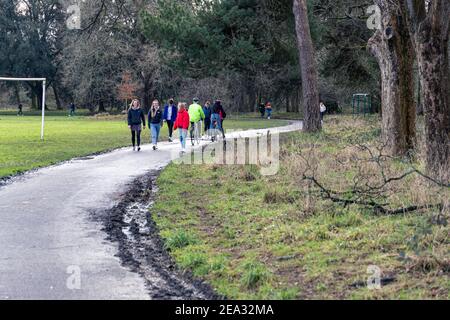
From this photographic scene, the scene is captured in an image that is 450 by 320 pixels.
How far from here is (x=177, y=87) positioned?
69562 mm

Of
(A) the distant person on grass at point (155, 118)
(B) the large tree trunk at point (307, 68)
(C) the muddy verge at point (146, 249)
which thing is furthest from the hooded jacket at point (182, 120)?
(C) the muddy verge at point (146, 249)

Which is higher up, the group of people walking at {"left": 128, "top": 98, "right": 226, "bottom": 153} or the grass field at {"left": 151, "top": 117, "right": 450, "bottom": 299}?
the group of people walking at {"left": 128, "top": 98, "right": 226, "bottom": 153}

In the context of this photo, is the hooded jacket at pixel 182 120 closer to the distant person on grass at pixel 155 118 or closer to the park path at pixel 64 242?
the distant person on grass at pixel 155 118

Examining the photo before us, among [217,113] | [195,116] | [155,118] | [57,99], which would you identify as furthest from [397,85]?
[57,99]

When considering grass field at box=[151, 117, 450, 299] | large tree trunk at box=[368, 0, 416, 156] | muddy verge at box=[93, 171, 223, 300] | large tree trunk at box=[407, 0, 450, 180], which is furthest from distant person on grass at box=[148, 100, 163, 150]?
large tree trunk at box=[407, 0, 450, 180]

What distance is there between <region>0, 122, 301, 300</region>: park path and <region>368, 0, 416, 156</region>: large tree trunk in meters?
6.97

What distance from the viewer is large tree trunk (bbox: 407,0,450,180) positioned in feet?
41.6

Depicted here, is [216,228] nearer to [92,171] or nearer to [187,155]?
[92,171]

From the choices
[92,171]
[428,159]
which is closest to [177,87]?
[92,171]

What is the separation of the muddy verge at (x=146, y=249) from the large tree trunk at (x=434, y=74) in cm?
556

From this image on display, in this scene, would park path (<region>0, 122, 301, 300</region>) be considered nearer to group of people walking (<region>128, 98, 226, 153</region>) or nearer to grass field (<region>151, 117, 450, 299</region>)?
grass field (<region>151, 117, 450, 299</region>)

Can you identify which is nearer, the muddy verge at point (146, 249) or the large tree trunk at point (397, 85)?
the muddy verge at point (146, 249)

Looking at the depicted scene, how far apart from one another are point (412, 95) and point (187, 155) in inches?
332

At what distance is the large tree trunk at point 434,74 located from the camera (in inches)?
500
